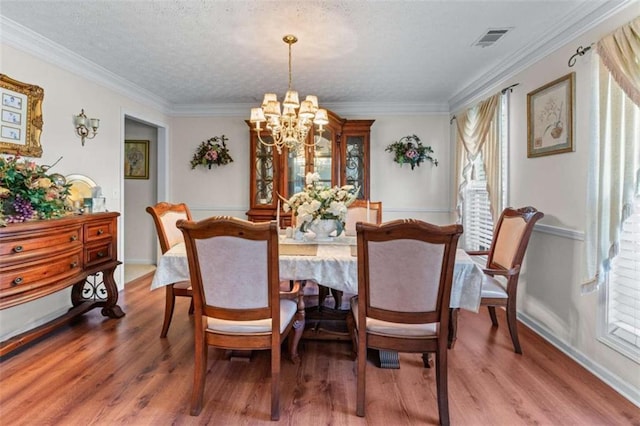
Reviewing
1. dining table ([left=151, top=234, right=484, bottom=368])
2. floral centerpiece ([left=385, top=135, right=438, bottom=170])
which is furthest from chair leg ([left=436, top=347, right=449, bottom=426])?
floral centerpiece ([left=385, top=135, right=438, bottom=170])

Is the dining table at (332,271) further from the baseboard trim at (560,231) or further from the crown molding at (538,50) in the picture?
the crown molding at (538,50)

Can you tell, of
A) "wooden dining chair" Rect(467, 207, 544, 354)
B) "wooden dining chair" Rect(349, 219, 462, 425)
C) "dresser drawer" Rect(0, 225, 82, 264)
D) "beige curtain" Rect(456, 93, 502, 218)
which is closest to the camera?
"wooden dining chair" Rect(349, 219, 462, 425)

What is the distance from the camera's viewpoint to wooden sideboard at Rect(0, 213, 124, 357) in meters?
2.17

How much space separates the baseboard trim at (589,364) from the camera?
1933 millimetres

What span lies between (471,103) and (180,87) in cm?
353

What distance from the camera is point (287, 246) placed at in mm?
2451

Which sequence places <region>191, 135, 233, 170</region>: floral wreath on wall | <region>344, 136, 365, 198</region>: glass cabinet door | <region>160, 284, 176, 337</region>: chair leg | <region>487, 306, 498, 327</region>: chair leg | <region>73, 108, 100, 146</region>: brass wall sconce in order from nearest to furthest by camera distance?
<region>160, 284, 176, 337</region>: chair leg
<region>487, 306, 498, 327</region>: chair leg
<region>73, 108, 100, 146</region>: brass wall sconce
<region>344, 136, 365, 198</region>: glass cabinet door
<region>191, 135, 233, 170</region>: floral wreath on wall

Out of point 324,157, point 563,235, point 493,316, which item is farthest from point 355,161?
point 563,235

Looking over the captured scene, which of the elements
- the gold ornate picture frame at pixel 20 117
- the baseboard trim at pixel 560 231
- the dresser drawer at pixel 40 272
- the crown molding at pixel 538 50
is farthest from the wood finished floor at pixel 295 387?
the crown molding at pixel 538 50

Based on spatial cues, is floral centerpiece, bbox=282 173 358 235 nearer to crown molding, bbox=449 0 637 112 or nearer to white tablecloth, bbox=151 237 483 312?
white tablecloth, bbox=151 237 483 312

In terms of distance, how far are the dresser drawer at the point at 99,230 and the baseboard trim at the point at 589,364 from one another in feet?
12.4

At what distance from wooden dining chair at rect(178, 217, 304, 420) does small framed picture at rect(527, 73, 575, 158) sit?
7.56 ft

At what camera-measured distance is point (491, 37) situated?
2732 millimetres

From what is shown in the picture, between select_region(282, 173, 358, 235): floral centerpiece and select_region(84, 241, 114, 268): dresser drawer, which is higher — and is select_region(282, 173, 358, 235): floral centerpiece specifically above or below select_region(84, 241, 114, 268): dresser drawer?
above
